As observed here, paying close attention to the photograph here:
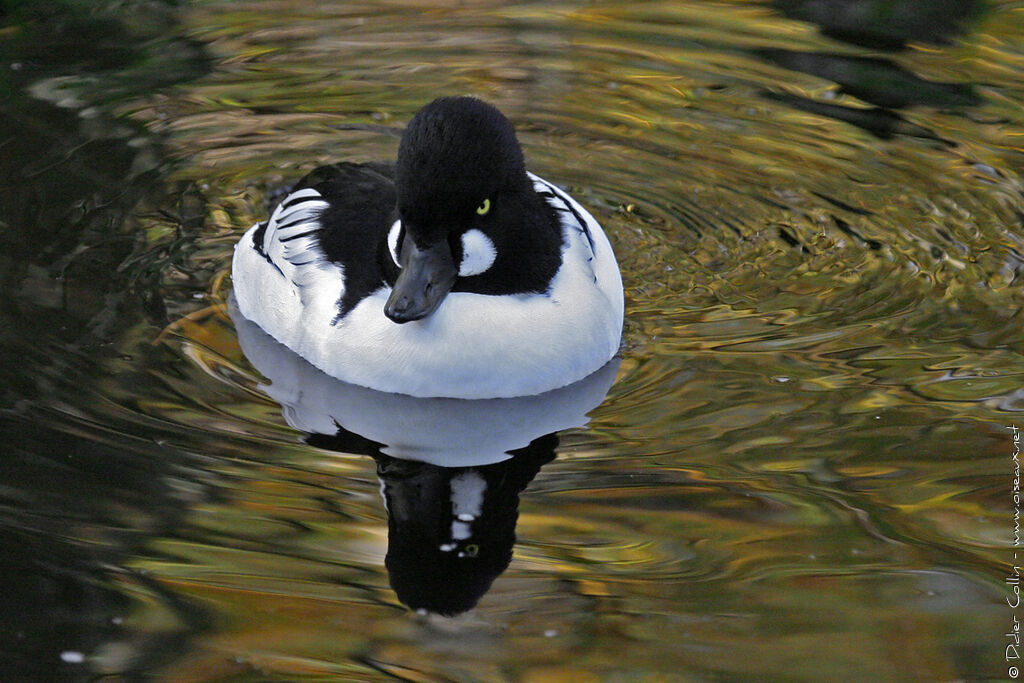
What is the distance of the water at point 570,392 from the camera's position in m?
4.80

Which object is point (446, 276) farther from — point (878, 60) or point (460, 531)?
point (878, 60)

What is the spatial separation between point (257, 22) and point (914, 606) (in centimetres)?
734

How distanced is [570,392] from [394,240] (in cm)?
108

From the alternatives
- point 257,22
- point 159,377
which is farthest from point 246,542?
point 257,22

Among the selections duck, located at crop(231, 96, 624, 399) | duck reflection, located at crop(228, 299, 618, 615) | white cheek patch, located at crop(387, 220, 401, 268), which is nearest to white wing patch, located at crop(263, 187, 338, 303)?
duck, located at crop(231, 96, 624, 399)

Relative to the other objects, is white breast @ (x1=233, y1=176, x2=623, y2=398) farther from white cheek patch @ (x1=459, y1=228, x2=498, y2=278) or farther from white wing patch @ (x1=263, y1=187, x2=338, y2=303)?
white cheek patch @ (x1=459, y1=228, x2=498, y2=278)

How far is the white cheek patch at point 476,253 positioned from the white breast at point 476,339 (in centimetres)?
18

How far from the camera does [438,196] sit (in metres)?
5.55

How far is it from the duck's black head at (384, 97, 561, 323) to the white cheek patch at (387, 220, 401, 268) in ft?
0.08

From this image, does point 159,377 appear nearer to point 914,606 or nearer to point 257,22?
point 914,606

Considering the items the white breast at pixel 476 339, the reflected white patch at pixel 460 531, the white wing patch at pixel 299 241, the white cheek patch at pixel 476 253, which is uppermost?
the white cheek patch at pixel 476 253

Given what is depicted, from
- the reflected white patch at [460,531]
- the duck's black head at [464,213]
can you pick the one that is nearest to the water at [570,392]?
the reflected white patch at [460,531]

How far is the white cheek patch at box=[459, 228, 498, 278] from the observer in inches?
230

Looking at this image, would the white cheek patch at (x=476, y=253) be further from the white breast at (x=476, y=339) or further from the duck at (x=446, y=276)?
the white breast at (x=476, y=339)
